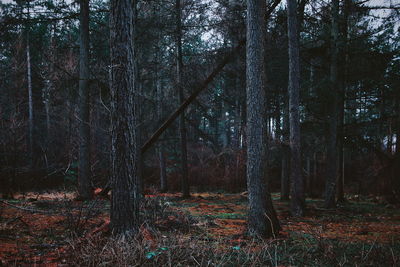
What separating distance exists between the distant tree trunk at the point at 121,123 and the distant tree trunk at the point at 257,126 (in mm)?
2737

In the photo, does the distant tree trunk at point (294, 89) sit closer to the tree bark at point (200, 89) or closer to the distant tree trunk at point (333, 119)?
the tree bark at point (200, 89)

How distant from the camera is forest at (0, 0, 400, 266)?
4348 mm

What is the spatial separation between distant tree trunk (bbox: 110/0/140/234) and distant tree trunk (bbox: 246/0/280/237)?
274cm

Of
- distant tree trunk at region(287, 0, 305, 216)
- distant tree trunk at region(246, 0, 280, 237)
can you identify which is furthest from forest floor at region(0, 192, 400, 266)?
distant tree trunk at region(287, 0, 305, 216)

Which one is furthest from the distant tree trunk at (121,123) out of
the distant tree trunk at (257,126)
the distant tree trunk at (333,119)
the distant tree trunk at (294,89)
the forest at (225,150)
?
the distant tree trunk at (333,119)

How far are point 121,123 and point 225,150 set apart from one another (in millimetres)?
14770

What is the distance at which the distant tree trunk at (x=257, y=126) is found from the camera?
5957 millimetres

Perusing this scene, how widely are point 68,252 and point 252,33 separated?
5.56m

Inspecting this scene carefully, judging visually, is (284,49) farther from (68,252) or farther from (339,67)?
(68,252)

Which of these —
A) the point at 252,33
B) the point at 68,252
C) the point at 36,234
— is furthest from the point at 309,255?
the point at 36,234

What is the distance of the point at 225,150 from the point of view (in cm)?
1895

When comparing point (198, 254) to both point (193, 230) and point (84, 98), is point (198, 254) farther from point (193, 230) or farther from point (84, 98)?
point (84, 98)

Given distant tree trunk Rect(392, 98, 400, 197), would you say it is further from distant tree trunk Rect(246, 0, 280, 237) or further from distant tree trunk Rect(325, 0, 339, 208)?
distant tree trunk Rect(246, 0, 280, 237)

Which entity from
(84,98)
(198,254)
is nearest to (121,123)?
(198,254)
